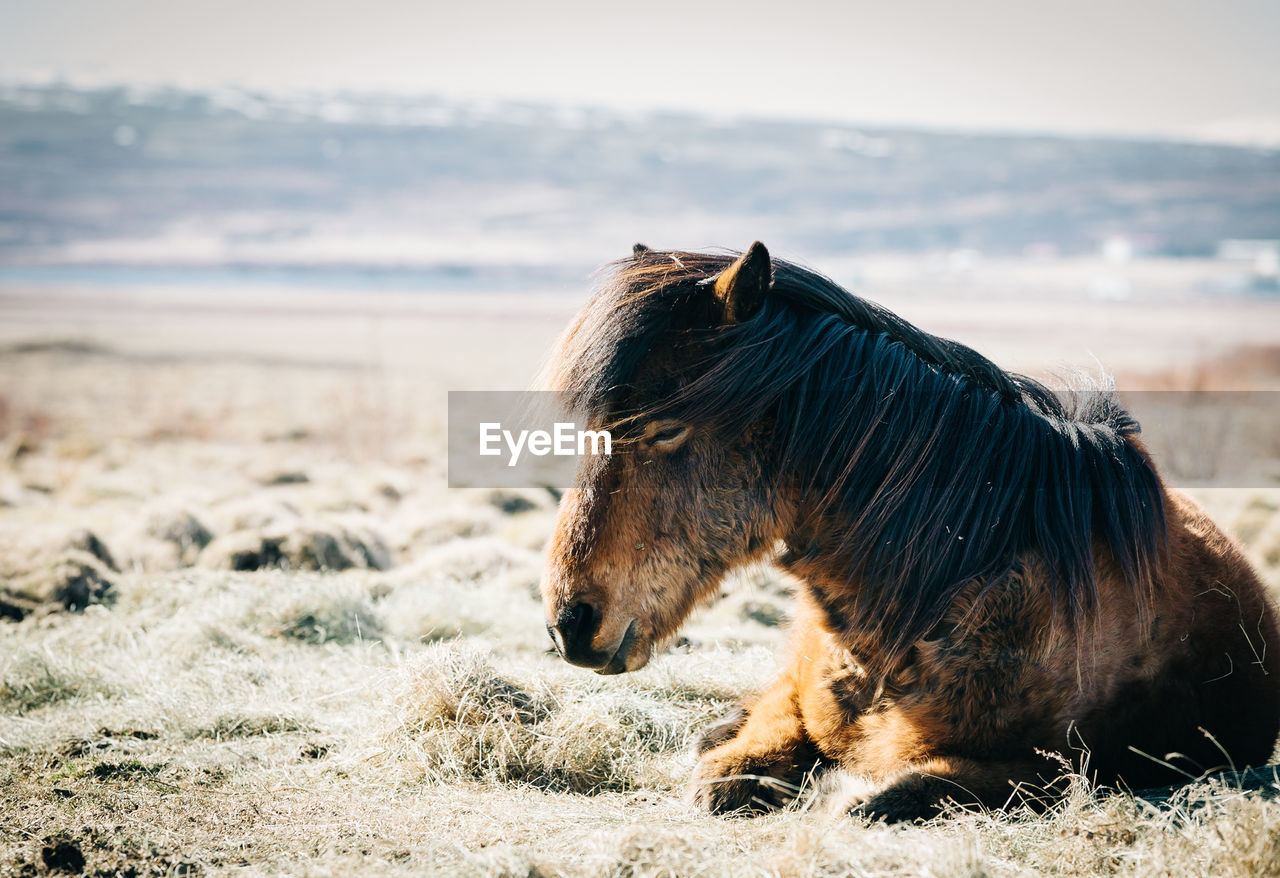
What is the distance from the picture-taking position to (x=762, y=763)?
122 inches

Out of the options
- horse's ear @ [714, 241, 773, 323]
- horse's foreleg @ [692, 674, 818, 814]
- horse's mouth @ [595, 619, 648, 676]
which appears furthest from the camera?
horse's foreleg @ [692, 674, 818, 814]

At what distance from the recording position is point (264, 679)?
4441 millimetres

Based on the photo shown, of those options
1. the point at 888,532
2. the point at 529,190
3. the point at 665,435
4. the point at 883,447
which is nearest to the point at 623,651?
the point at 665,435

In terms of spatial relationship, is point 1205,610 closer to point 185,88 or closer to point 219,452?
point 219,452

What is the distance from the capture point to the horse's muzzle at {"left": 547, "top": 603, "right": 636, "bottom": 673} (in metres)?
2.68

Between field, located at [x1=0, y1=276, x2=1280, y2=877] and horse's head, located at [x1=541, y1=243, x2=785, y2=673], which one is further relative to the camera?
horse's head, located at [x1=541, y1=243, x2=785, y2=673]

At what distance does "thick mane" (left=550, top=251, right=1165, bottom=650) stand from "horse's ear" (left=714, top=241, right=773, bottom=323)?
0.14 feet

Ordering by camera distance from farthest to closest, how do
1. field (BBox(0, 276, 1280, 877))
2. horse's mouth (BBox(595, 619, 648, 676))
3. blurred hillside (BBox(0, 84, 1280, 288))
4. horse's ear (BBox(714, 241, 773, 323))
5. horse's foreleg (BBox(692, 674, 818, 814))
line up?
1. blurred hillside (BBox(0, 84, 1280, 288))
2. horse's foreleg (BBox(692, 674, 818, 814))
3. horse's mouth (BBox(595, 619, 648, 676))
4. horse's ear (BBox(714, 241, 773, 323))
5. field (BBox(0, 276, 1280, 877))

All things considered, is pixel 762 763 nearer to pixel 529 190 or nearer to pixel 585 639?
pixel 585 639

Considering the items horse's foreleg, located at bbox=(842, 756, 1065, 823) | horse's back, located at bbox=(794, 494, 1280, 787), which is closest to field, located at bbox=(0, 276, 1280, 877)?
horse's foreleg, located at bbox=(842, 756, 1065, 823)

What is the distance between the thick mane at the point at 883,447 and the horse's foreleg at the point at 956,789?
16.1 inches

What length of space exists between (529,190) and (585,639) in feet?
416

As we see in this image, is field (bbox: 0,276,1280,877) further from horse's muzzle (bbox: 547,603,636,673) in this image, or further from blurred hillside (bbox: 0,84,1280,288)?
blurred hillside (bbox: 0,84,1280,288)

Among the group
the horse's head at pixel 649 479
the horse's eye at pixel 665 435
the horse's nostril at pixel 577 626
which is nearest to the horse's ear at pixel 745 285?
the horse's head at pixel 649 479
